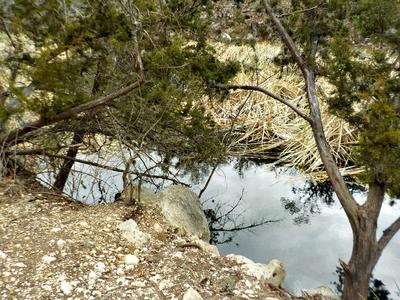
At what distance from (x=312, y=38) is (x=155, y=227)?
2.29 m

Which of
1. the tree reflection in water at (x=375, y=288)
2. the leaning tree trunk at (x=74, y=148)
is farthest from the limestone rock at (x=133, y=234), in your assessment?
the tree reflection in water at (x=375, y=288)

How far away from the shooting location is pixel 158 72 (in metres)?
3.50

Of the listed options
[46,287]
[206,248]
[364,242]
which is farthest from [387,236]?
[46,287]

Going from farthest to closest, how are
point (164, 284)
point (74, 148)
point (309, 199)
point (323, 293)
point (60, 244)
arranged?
point (309, 199)
point (74, 148)
point (323, 293)
point (60, 244)
point (164, 284)

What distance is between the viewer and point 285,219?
5.44 metres

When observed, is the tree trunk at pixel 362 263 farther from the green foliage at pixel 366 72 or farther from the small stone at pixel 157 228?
the small stone at pixel 157 228

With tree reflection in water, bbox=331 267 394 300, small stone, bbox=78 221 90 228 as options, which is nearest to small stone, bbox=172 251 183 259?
small stone, bbox=78 221 90 228

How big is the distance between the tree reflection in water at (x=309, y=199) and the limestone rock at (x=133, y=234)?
2710mm

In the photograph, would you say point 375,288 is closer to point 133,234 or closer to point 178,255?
point 178,255

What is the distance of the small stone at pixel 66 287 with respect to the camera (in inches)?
95.2

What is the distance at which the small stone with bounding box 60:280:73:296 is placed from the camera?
2.42m

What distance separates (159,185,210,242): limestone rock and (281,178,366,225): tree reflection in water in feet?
5.71

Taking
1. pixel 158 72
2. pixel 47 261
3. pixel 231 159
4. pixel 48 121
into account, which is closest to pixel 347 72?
pixel 158 72

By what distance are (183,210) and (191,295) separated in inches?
50.2
